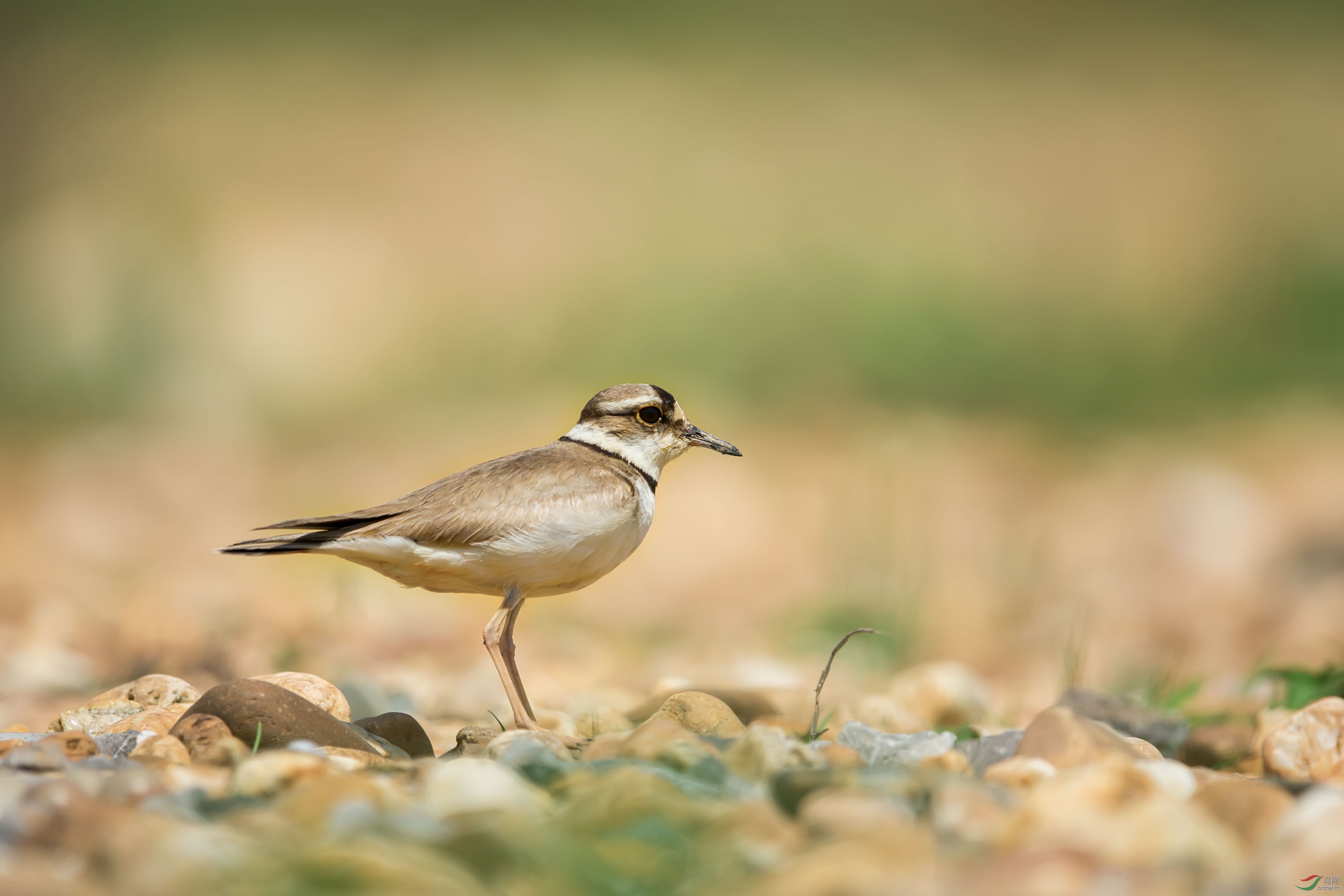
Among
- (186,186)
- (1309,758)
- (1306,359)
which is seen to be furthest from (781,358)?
(1309,758)

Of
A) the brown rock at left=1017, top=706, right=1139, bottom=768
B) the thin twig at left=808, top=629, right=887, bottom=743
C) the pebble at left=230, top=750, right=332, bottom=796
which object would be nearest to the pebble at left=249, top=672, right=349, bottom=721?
the pebble at left=230, top=750, right=332, bottom=796

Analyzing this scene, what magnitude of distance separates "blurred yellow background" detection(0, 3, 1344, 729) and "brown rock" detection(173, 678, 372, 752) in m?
1.36

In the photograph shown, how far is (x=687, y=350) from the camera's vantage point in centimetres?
1118

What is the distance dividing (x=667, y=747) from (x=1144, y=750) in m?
1.24

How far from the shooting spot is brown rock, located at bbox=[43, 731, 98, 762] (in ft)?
8.93

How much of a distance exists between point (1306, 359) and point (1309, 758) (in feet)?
29.7

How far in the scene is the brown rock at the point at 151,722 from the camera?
10.0 feet

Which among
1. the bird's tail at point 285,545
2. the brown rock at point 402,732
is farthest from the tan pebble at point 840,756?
the bird's tail at point 285,545

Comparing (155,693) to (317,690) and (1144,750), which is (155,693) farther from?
(1144,750)

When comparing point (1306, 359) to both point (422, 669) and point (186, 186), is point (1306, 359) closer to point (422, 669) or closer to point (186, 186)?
point (422, 669)

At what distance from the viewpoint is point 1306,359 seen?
36.2ft

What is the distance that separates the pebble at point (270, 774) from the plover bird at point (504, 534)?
1.17 m

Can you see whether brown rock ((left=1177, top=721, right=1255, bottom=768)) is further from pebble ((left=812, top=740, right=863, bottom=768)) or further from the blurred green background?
the blurred green background

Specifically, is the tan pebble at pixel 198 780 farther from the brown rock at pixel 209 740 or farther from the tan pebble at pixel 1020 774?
the tan pebble at pixel 1020 774
